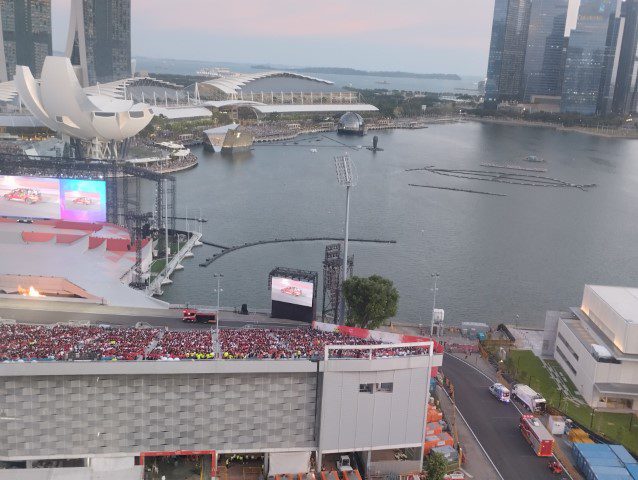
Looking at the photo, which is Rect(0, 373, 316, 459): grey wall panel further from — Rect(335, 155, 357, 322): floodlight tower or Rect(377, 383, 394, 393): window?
Rect(335, 155, 357, 322): floodlight tower

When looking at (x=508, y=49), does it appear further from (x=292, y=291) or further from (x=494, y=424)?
(x=494, y=424)

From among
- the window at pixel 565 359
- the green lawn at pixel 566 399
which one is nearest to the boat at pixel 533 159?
the green lawn at pixel 566 399

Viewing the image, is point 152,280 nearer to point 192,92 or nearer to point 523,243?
point 523,243

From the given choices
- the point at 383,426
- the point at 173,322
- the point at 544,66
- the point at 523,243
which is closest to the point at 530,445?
the point at 383,426

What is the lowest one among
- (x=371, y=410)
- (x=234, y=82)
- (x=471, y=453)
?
(x=471, y=453)

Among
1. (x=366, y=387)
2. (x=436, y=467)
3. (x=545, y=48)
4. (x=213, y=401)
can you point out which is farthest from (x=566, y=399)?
(x=545, y=48)

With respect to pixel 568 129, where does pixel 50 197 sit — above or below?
above

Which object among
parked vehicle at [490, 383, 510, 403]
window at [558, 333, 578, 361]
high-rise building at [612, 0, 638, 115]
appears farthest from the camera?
high-rise building at [612, 0, 638, 115]

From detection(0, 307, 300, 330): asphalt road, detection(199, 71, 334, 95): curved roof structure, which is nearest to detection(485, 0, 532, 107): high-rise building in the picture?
detection(199, 71, 334, 95): curved roof structure
